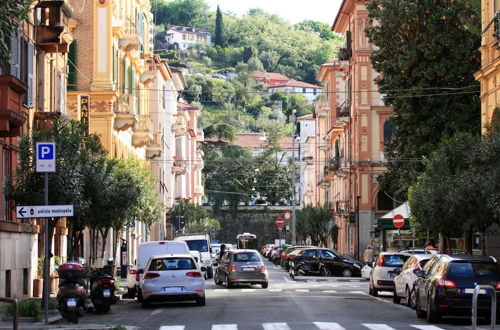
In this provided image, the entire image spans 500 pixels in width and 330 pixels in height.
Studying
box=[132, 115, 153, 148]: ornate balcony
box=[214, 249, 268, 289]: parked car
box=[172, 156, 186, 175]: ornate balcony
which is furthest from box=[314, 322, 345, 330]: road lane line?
box=[172, 156, 186, 175]: ornate balcony

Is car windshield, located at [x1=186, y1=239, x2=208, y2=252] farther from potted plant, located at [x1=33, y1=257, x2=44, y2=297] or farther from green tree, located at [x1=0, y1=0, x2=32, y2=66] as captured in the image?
green tree, located at [x1=0, y1=0, x2=32, y2=66]

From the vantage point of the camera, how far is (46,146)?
69.8ft

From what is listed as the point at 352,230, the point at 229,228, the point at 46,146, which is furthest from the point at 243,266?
the point at 229,228

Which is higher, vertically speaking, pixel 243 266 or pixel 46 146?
pixel 46 146

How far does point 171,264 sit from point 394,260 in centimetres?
933

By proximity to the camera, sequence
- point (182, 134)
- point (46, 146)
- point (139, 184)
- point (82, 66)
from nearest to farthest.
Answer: point (46, 146) < point (139, 184) < point (82, 66) < point (182, 134)

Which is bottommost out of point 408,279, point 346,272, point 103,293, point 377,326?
point 346,272

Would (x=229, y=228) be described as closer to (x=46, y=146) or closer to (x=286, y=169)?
(x=286, y=169)

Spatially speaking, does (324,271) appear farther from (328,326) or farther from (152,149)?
(328,326)

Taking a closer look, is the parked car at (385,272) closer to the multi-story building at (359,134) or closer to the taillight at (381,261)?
the taillight at (381,261)

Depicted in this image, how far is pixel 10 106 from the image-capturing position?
24.4 m

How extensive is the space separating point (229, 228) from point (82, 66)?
3133 inches

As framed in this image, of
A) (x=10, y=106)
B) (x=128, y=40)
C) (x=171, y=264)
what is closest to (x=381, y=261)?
(x=171, y=264)

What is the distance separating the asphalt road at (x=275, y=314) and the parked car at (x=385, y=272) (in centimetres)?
60
